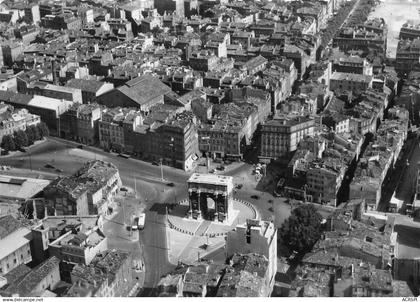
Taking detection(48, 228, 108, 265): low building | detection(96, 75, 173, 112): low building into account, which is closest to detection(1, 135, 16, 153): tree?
detection(96, 75, 173, 112): low building

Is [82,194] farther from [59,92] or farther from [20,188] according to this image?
[59,92]

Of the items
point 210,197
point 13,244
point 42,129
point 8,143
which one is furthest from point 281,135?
point 13,244

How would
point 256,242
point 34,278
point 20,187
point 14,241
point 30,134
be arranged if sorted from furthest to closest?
point 30,134 < point 20,187 < point 14,241 < point 256,242 < point 34,278

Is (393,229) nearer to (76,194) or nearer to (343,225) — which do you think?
(343,225)

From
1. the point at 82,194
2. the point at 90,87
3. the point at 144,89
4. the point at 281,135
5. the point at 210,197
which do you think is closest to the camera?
the point at 210,197

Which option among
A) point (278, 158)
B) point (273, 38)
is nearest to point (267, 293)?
point (278, 158)

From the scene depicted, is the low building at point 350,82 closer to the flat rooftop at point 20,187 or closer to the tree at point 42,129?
the tree at point 42,129
